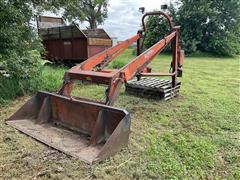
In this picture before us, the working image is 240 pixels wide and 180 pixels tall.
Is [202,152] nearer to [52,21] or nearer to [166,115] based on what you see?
[166,115]

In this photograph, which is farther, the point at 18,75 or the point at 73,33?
the point at 73,33

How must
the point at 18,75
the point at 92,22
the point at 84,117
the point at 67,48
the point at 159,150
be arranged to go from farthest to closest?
the point at 92,22 → the point at 67,48 → the point at 18,75 → the point at 84,117 → the point at 159,150

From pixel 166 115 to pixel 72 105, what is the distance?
1364 mm

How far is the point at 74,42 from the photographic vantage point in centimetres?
656

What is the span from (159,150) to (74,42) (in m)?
4.79

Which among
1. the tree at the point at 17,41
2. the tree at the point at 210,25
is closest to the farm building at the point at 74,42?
the tree at the point at 17,41

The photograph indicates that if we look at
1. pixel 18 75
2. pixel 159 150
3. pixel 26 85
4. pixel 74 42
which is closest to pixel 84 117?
pixel 159 150

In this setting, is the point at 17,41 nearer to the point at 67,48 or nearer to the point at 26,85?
the point at 26,85

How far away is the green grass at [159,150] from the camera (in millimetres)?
2096

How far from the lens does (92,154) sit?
2.29m

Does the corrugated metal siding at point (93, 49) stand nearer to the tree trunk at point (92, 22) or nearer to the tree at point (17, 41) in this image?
the tree at point (17, 41)

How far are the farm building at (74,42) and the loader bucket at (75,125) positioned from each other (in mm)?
3395

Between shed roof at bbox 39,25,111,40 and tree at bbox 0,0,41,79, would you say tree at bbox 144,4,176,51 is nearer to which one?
shed roof at bbox 39,25,111,40

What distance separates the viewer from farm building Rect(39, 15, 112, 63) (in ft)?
20.7
